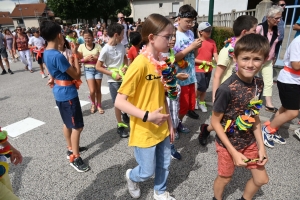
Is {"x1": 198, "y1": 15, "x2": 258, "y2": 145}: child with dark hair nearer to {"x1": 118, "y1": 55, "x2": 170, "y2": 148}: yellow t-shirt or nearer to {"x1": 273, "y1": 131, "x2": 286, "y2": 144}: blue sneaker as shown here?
{"x1": 118, "y1": 55, "x2": 170, "y2": 148}: yellow t-shirt

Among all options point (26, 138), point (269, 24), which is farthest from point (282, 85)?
point (26, 138)

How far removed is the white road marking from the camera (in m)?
4.14

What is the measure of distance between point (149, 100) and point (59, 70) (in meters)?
1.42

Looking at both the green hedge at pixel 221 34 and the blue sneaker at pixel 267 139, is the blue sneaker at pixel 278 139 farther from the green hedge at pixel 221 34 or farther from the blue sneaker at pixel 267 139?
the green hedge at pixel 221 34

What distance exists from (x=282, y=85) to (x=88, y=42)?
3.88 m

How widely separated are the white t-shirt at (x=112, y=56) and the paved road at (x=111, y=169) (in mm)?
1239

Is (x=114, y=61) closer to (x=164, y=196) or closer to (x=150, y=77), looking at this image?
(x=150, y=77)

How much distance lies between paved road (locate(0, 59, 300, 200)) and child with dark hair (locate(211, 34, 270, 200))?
71cm

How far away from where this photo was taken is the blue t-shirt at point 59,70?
2506mm

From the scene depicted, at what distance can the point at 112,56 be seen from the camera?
12.5 feet

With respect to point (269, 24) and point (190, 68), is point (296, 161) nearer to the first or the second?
point (190, 68)

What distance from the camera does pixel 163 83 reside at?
1938mm

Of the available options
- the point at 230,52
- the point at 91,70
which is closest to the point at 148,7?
the point at 91,70

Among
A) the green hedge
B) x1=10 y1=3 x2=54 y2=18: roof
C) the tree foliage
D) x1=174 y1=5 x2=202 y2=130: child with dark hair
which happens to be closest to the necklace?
x1=174 y1=5 x2=202 y2=130: child with dark hair
